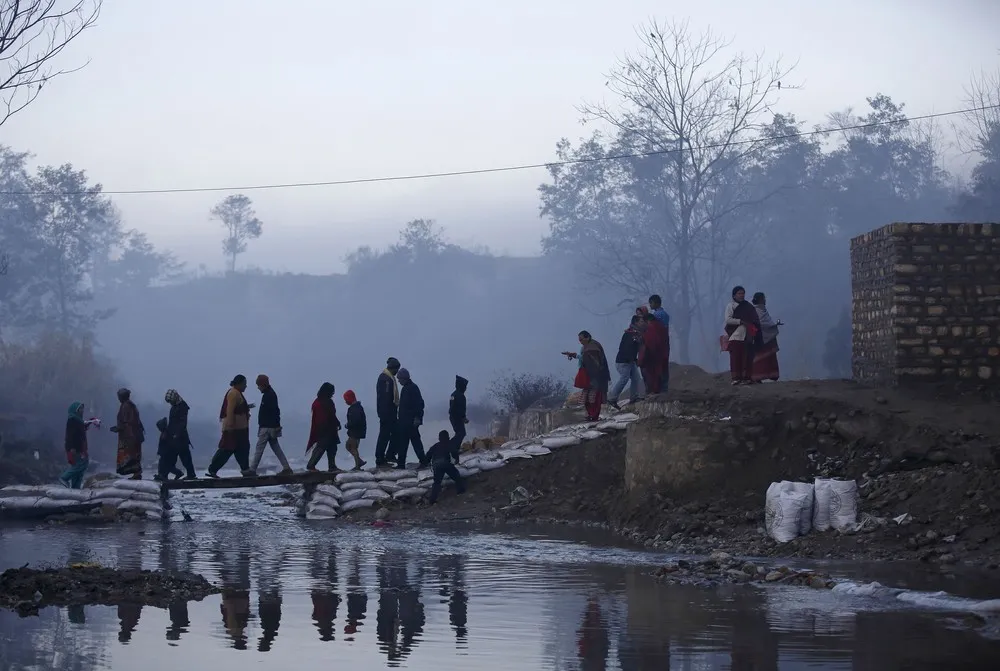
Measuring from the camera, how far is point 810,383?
1589cm

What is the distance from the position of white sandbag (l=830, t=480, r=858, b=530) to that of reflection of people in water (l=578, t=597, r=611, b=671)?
451 cm

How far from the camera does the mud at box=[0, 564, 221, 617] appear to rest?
9.24 m

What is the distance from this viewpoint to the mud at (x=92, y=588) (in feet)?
30.3

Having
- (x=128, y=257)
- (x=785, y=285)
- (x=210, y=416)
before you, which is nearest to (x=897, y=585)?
(x=785, y=285)

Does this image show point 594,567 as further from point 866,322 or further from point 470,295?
point 470,295

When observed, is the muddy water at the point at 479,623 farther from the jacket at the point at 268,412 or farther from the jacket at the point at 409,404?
the jacket at the point at 409,404

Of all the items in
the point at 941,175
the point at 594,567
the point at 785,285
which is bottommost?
the point at 594,567

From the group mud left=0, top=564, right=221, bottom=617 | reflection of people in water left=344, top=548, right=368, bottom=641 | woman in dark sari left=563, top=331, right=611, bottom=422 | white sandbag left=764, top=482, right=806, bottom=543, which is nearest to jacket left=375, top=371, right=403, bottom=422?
woman in dark sari left=563, top=331, right=611, bottom=422

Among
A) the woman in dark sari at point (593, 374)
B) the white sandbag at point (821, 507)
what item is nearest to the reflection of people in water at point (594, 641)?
the white sandbag at point (821, 507)

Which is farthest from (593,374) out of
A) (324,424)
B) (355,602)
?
(355,602)

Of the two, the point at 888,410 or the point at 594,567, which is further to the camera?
the point at 888,410

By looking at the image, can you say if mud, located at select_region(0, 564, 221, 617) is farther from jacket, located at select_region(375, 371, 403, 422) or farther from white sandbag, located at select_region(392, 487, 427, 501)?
jacket, located at select_region(375, 371, 403, 422)

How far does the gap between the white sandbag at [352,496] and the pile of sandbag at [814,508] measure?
6668 millimetres

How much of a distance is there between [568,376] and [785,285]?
11.7 metres
